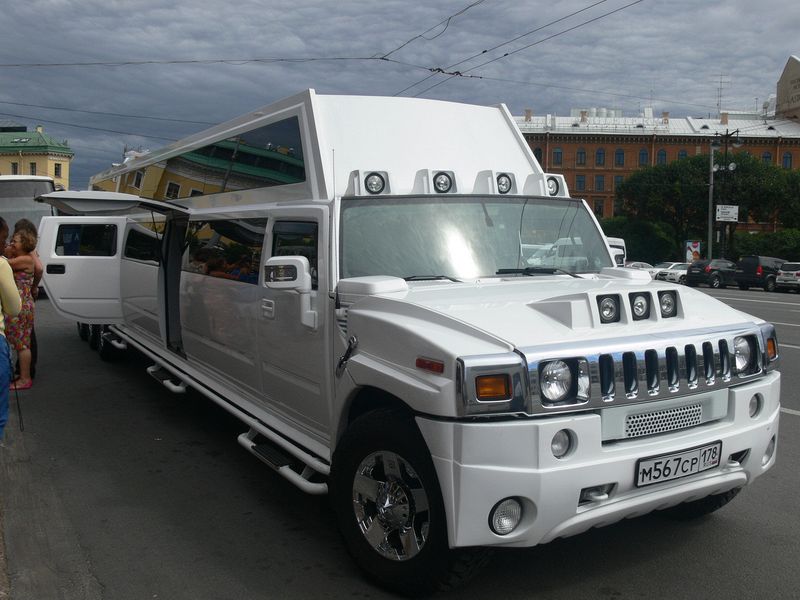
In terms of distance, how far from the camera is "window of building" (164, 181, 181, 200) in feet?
26.3

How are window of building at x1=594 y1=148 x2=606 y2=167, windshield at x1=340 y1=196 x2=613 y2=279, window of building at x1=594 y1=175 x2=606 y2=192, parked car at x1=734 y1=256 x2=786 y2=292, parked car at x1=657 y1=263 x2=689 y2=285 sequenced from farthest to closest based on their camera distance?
window of building at x1=594 y1=175 x2=606 y2=192, window of building at x1=594 y1=148 x2=606 y2=167, parked car at x1=657 y1=263 x2=689 y2=285, parked car at x1=734 y1=256 x2=786 y2=292, windshield at x1=340 y1=196 x2=613 y2=279

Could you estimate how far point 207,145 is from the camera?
7184 millimetres

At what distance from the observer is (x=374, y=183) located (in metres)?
4.78

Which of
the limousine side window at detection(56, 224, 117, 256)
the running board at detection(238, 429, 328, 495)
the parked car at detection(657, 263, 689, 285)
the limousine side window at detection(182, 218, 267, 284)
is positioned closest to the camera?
the running board at detection(238, 429, 328, 495)

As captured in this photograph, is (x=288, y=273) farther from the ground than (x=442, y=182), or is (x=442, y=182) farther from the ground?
(x=442, y=182)

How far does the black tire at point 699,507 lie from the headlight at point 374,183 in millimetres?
2509

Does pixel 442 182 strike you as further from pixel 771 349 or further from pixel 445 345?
pixel 771 349

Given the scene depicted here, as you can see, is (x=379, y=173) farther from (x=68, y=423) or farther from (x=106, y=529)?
(x=68, y=423)

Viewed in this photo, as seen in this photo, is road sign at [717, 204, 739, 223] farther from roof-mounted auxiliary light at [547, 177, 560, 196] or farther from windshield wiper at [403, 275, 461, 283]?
windshield wiper at [403, 275, 461, 283]

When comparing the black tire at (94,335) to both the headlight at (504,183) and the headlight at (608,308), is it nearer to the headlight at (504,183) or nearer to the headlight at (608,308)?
the headlight at (504,183)

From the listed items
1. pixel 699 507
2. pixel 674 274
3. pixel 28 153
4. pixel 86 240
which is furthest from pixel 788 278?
pixel 28 153

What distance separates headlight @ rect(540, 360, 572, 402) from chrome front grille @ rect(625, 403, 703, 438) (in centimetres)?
36

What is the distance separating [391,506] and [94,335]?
908 centimetres

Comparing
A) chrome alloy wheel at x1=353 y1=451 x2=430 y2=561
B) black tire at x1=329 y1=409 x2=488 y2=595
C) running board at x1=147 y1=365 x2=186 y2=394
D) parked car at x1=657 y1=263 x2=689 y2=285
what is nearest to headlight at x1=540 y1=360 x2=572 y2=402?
black tire at x1=329 y1=409 x2=488 y2=595
